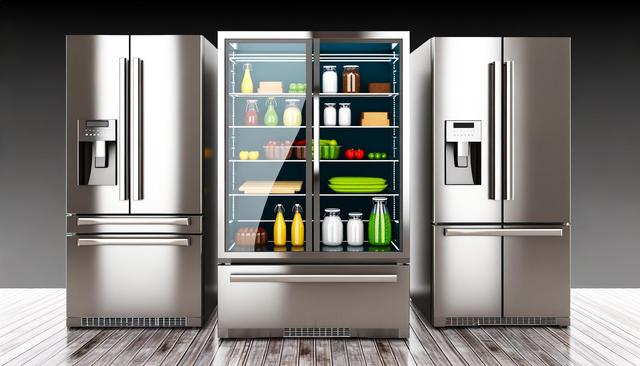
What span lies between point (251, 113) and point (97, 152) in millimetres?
1264

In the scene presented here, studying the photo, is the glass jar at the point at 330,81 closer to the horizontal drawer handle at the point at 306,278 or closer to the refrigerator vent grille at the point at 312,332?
the horizontal drawer handle at the point at 306,278

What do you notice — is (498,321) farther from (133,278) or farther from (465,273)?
(133,278)

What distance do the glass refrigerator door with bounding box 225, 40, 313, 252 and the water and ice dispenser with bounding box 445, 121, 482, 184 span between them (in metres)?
1.15

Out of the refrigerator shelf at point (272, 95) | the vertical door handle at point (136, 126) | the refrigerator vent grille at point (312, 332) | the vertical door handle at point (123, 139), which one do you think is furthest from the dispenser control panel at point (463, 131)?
the vertical door handle at point (123, 139)

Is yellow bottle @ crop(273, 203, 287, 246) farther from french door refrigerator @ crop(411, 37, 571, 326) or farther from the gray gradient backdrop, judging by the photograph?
the gray gradient backdrop

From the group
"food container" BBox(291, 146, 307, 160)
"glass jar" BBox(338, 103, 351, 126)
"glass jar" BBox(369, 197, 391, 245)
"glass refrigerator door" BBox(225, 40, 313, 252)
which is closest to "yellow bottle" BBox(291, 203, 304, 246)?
"glass refrigerator door" BBox(225, 40, 313, 252)

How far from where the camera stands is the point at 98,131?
4.36 m

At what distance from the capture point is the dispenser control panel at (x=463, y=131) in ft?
14.4

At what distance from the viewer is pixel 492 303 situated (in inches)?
175

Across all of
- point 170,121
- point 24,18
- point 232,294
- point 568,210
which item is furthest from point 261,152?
point 24,18

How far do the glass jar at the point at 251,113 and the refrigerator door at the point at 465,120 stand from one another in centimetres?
144

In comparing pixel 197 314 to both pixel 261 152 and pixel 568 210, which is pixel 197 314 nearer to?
pixel 261 152

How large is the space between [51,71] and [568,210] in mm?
5143

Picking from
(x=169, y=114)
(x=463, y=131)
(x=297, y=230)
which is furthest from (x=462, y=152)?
(x=169, y=114)
